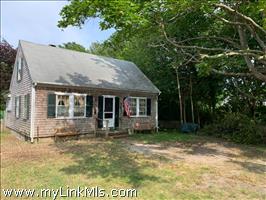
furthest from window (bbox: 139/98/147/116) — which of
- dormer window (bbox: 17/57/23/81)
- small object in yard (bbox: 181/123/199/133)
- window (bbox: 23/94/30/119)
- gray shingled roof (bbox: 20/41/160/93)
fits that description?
dormer window (bbox: 17/57/23/81)

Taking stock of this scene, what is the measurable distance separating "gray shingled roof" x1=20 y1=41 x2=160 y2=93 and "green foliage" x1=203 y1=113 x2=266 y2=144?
4948mm

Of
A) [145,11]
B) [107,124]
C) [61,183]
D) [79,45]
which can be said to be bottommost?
[61,183]

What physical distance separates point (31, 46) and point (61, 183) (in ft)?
39.2

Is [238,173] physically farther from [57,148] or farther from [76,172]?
[57,148]

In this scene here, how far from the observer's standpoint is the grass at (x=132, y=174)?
6.70 m

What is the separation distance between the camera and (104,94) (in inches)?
663

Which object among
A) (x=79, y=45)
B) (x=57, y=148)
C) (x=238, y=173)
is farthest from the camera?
(x=79, y=45)

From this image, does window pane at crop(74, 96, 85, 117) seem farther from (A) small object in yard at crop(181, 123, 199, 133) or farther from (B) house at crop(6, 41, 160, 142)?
(A) small object in yard at crop(181, 123, 199, 133)

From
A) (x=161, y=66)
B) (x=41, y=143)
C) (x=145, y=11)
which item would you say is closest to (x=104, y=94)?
(x=41, y=143)

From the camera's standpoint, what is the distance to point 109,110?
17281mm

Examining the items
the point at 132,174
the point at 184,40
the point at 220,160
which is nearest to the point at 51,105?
the point at 184,40

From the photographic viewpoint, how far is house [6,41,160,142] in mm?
14273

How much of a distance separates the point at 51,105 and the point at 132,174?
771 centimetres

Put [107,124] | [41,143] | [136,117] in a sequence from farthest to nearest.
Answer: [136,117] < [107,124] < [41,143]
